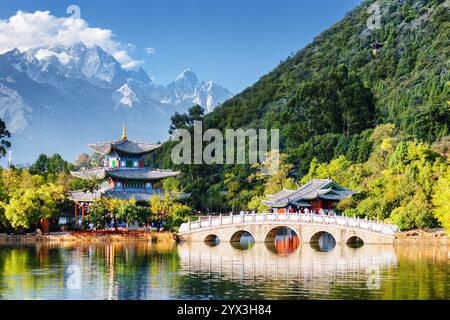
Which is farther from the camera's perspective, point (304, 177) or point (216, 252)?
point (304, 177)

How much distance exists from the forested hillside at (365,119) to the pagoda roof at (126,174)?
7.34 m

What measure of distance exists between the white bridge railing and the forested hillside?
2.31 m

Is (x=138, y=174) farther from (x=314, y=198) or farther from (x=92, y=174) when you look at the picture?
(x=314, y=198)

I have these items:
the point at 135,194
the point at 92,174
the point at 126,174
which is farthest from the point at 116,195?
the point at 92,174

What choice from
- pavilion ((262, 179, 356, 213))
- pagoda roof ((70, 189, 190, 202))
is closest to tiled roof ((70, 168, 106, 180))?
pagoda roof ((70, 189, 190, 202))

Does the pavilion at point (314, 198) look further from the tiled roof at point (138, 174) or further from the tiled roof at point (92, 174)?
the tiled roof at point (92, 174)

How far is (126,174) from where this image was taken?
55656 mm

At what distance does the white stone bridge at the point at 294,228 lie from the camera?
40.4 meters

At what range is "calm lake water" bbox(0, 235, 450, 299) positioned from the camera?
24594 mm

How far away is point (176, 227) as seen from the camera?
48.7 m

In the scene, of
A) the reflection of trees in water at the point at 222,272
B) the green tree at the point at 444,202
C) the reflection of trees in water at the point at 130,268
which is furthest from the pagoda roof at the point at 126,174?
the green tree at the point at 444,202
